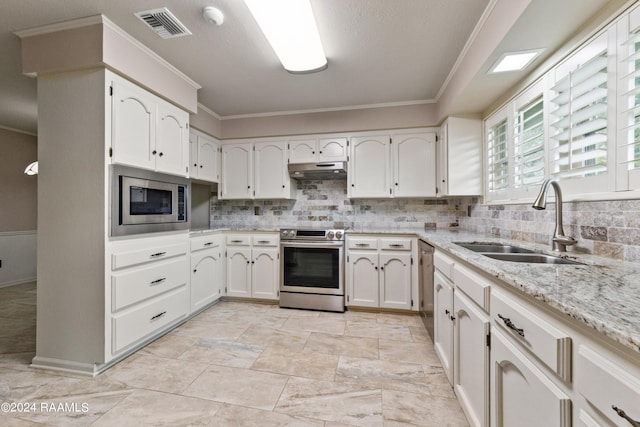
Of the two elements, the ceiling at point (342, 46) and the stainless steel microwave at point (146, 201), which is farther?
the stainless steel microwave at point (146, 201)

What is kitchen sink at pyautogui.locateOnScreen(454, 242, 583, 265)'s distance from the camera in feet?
4.45

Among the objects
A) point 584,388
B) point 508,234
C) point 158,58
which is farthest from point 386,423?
point 158,58

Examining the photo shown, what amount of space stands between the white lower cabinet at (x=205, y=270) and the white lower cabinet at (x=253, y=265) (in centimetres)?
14

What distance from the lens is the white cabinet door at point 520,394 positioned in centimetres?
70

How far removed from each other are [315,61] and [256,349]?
232 cm

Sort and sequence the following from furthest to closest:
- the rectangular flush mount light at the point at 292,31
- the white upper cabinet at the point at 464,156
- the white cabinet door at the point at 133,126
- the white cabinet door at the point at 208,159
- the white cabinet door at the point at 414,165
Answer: the white cabinet door at the point at 208,159 < the white cabinet door at the point at 414,165 < the white upper cabinet at the point at 464,156 < the white cabinet door at the point at 133,126 < the rectangular flush mount light at the point at 292,31

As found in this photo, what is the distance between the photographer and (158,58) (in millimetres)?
2158

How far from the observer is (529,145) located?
191 centimetres

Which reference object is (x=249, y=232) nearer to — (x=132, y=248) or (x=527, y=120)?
(x=132, y=248)

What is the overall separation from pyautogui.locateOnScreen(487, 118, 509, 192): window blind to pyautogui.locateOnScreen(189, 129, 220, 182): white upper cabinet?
10.2 feet

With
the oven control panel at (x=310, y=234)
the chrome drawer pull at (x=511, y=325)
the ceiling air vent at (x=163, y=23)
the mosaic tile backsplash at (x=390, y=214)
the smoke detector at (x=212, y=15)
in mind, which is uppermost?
the ceiling air vent at (x=163, y=23)

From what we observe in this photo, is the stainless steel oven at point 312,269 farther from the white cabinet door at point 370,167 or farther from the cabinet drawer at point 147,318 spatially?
the cabinet drawer at point 147,318

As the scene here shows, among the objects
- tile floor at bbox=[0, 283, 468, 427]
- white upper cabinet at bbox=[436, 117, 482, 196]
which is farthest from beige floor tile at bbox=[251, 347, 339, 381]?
white upper cabinet at bbox=[436, 117, 482, 196]

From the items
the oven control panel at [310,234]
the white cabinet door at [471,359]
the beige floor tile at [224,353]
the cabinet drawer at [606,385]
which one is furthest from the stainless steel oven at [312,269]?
the cabinet drawer at [606,385]
